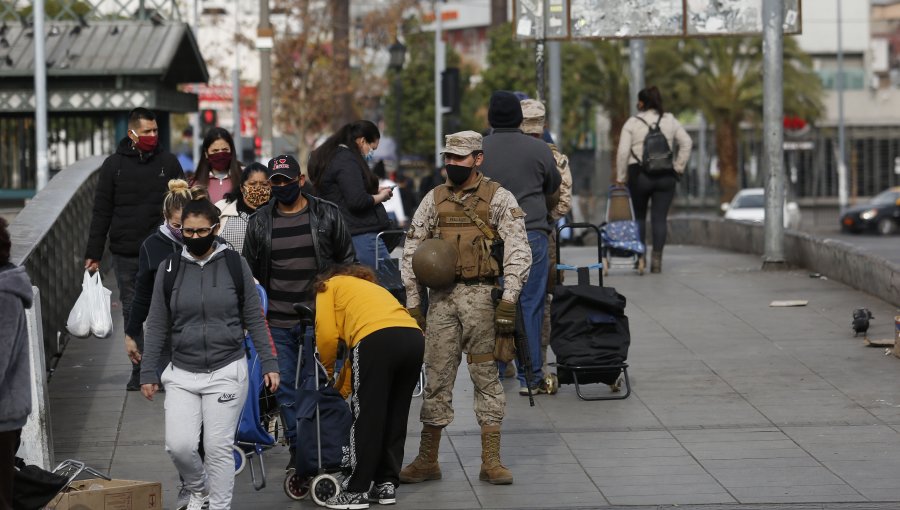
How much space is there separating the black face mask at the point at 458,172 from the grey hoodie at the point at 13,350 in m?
2.43

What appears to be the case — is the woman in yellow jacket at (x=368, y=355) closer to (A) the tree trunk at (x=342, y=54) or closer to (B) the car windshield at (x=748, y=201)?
(B) the car windshield at (x=748, y=201)

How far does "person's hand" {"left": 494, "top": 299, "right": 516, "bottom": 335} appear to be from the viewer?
8031 millimetres

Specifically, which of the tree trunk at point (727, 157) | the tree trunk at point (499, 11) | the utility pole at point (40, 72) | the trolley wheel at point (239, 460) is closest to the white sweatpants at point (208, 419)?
the trolley wheel at point (239, 460)

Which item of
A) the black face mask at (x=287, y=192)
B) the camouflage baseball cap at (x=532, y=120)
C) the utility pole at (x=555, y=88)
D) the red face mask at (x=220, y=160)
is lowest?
the black face mask at (x=287, y=192)

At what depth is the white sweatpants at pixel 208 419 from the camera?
7.11 m

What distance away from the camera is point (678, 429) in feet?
31.0

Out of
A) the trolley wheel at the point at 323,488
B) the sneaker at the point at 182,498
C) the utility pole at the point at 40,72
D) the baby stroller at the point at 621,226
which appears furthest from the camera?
the utility pole at the point at 40,72

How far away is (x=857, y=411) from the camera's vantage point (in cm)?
984

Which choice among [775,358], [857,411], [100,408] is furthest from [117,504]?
[775,358]

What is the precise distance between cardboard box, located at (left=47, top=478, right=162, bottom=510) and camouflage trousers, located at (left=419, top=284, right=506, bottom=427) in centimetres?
157

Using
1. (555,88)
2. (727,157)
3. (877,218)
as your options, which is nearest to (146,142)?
(555,88)

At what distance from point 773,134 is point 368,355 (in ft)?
36.9

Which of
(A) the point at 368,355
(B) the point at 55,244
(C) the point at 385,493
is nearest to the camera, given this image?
(A) the point at 368,355

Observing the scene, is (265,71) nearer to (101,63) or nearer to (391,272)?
(101,63)
